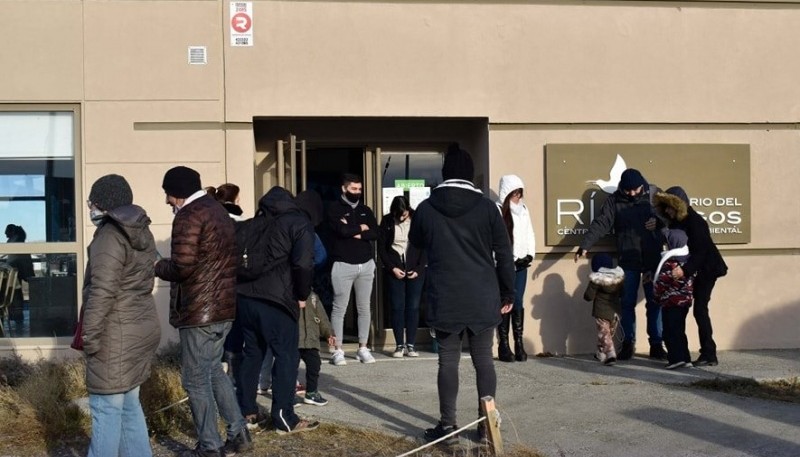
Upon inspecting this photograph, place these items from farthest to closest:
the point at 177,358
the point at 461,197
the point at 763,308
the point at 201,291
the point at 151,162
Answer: the point at 763,308, the point at 151,162, the point at 177,358, the point at 461,197, the point at 201,291

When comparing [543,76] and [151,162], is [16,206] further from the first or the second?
[543,76]

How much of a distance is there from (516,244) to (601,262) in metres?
0.86

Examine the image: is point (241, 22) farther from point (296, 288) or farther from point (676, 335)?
point (676, 335)

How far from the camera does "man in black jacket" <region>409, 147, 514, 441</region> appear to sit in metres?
6.32

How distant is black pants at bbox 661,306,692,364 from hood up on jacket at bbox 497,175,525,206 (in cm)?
184

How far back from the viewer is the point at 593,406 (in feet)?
24.7

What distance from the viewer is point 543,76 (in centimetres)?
1004

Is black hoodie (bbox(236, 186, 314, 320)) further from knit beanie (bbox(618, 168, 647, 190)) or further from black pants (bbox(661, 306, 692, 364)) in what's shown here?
knit beanie (bbox(618, 168, 647, 190))

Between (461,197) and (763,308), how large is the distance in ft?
17.3

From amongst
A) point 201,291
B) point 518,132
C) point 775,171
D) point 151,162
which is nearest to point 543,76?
point 518,132

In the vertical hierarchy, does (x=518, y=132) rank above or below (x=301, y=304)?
above

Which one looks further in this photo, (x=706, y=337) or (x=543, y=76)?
(x=543, y=76)

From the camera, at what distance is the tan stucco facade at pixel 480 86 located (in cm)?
957

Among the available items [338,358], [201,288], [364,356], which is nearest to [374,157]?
[364,356]
